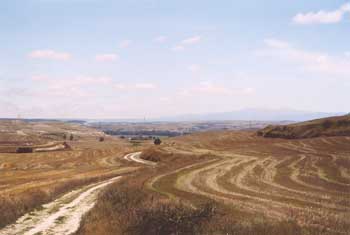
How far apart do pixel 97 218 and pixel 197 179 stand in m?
13.7

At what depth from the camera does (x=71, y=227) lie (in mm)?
34562

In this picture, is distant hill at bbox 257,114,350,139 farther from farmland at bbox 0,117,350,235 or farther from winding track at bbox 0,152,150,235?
winding track at bbox 0,152,150,235

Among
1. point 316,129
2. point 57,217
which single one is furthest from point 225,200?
point 316,129

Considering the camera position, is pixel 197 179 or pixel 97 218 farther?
pixel 197 179

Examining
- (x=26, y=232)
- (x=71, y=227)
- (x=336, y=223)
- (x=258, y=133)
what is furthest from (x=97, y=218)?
(x=258, y=133)

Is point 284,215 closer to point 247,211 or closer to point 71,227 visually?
point 247,211

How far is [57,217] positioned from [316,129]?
10240cm

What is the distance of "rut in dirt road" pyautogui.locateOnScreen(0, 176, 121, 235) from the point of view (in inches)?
1318

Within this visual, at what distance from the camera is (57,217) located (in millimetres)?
38625

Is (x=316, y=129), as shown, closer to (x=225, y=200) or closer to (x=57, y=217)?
(x=225, y=200)

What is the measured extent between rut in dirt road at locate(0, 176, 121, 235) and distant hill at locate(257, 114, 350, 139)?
8208 centimetres

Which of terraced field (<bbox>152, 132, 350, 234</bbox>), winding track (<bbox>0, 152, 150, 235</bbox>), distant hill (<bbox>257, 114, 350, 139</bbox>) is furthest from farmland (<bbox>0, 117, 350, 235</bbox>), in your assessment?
distant hill (<bbox>257, 114, 350, 139</bbox>)

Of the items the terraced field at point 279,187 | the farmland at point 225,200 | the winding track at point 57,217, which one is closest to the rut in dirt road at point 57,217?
the winding track at point 57,217

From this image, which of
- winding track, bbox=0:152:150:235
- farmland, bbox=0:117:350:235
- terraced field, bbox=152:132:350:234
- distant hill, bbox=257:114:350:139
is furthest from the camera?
distant hill, bbox=257:114:350:139
